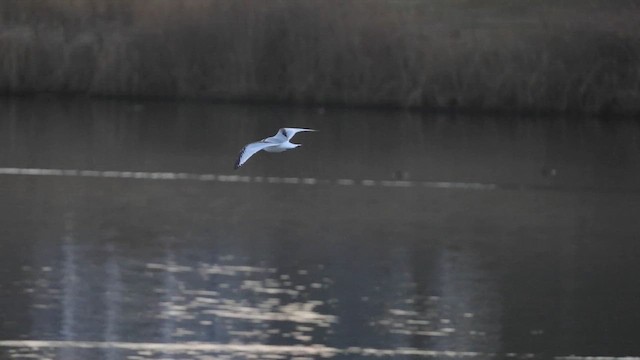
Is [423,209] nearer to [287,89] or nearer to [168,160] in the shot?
[168,160]

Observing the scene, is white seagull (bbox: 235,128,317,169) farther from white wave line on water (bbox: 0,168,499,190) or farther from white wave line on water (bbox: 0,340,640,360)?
white wave line on water (bbox: 0,168,499,190)

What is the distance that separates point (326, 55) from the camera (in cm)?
1498

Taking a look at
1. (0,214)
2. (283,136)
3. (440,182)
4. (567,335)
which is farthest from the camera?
(440,182)

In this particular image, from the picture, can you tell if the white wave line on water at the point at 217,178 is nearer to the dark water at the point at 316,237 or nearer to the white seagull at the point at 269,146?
the dark water at the point at 316,237

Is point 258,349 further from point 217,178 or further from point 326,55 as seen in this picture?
point 326,55

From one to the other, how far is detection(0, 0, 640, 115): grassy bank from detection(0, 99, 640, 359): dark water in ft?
1.95

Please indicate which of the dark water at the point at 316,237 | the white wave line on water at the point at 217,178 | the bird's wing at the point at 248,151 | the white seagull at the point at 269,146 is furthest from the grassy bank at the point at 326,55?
the bird's wing at the point at 248,151

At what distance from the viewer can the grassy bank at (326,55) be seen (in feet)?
48.8

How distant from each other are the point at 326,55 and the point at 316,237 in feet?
21.3

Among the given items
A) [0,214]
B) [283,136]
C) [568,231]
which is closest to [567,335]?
[283,136]

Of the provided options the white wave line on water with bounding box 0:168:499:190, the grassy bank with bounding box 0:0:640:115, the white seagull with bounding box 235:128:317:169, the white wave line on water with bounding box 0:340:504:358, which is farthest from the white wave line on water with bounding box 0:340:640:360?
the grassy bank with bounding box 0:0:640:115

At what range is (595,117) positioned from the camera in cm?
1489

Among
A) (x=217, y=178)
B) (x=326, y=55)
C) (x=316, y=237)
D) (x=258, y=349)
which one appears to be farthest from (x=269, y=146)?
(x=326, y=55)

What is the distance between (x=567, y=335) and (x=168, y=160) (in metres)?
5.57
